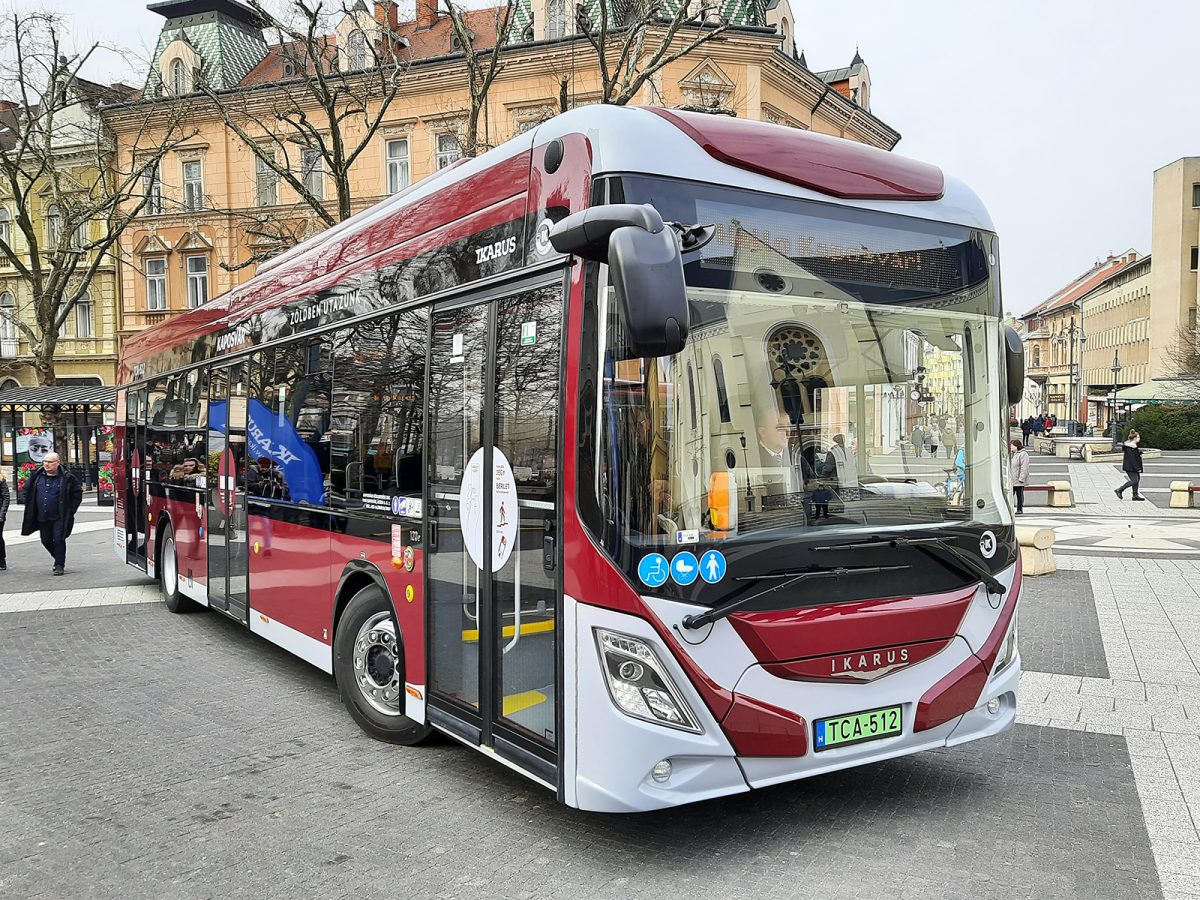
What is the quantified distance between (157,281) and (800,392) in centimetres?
4403

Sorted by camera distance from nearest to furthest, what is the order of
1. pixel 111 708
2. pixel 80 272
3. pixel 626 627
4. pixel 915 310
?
pixel 626 627
pixel 915 310
pixel 111 708
pixel 80 272

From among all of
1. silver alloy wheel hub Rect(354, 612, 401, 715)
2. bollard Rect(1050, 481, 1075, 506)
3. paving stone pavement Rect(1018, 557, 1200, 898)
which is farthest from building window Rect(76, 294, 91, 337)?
silver alloy wheel hub Rect(354, 612, 401, 715)

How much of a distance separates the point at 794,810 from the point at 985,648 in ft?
3.93

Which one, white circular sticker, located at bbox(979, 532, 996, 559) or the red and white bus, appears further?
white circular sticker, located at bbox(979, 532, 996, 559)

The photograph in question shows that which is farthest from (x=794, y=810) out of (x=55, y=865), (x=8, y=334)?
(x=8, y=334)

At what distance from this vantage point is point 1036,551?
13.0 metres

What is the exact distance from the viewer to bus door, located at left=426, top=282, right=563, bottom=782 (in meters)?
4.65

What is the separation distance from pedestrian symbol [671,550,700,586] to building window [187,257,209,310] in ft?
137

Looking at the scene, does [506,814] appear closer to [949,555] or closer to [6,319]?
[949,555]

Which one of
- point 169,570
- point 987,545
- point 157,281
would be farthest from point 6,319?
point 987,545

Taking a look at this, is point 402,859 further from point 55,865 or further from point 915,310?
point 915,310

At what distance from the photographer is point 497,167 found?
536 centimetres

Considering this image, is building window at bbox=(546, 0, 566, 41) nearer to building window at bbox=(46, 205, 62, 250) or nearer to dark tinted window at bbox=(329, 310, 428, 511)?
building window at bbox=(46, 205, 62, 250)

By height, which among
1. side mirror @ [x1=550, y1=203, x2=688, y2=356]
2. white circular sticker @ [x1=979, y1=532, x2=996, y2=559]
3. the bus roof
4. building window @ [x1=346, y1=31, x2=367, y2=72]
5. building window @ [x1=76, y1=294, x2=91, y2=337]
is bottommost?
white circular sticker @ [x1=979, y1=532, x2=996, y2=559]
